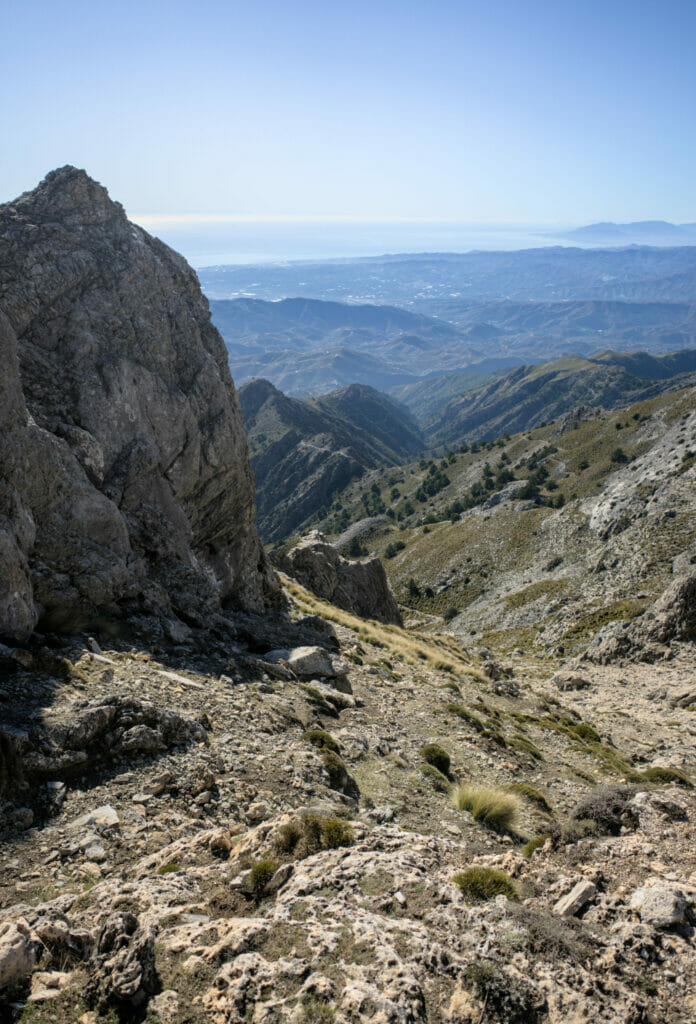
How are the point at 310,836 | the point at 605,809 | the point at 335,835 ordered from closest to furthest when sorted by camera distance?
the point at 310,836 < the point at 335,835 < the point at 605,809

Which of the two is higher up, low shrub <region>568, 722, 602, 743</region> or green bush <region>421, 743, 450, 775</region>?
green bush <region>421, 743, 450, 775</region>

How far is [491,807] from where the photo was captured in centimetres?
1282

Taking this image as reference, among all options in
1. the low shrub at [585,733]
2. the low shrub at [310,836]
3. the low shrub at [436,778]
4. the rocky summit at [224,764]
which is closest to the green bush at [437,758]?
the rocky summit at [224,764]

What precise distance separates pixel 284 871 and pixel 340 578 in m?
43.4

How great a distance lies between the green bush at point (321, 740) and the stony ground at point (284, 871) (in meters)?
0.10

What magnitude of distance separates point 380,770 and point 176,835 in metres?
6.66

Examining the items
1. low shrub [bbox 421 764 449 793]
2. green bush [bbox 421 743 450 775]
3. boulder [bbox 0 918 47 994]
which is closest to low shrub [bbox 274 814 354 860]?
boulder [bbox 0 918 47 994]

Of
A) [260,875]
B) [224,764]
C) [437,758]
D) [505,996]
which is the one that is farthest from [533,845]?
[224,764]

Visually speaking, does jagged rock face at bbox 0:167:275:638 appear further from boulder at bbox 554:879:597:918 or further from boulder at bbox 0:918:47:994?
boulder at bbox 554:879:597:918

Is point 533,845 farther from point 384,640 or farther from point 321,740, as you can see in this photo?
point 384,640

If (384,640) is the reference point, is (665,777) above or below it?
above

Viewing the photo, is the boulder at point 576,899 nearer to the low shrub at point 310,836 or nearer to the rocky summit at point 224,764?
the rocky summit at point 224,764

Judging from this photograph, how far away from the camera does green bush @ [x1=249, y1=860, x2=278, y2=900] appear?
845 centimetres

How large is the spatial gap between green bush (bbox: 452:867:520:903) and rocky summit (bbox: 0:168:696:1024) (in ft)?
0.18
